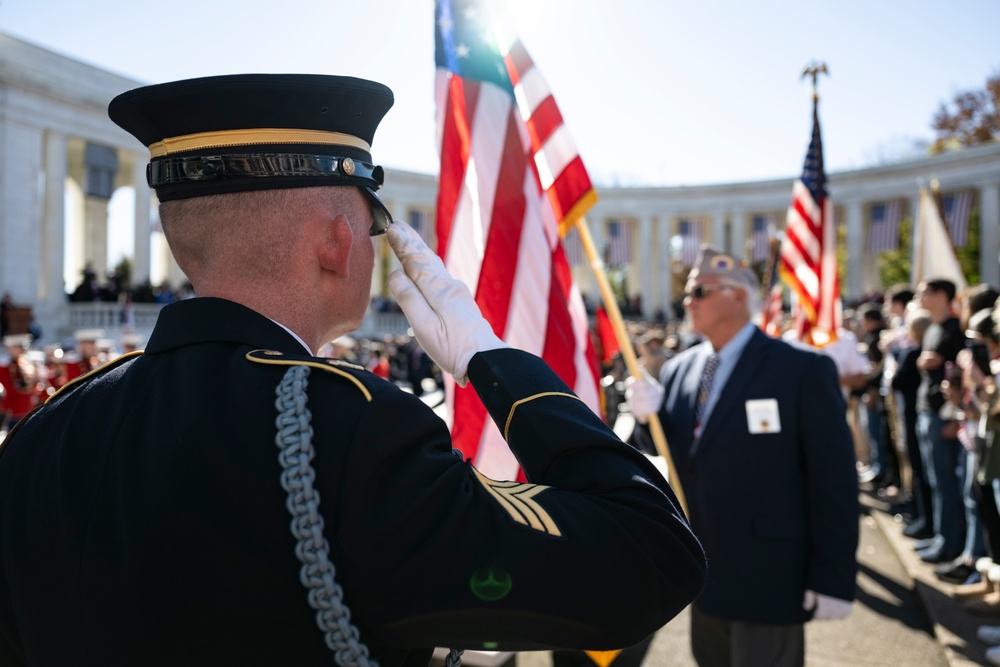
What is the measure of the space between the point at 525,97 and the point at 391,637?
3301mm

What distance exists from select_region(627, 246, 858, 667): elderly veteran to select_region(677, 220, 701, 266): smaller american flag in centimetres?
3619

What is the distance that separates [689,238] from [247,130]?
152 feet

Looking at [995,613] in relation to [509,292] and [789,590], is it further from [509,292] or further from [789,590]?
[509,292]

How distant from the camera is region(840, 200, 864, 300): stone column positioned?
141 ft

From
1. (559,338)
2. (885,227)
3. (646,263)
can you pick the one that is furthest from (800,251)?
(646,263)

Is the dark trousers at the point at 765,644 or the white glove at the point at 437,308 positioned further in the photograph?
the dark trousers at the point at 765,644

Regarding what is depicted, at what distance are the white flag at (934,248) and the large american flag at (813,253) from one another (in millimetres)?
4163

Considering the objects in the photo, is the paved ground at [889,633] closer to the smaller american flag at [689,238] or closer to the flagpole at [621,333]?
the flagpole at [621,333]

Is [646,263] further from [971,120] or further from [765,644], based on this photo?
[765,644]

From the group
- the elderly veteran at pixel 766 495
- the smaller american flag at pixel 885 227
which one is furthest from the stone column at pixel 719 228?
the elderly veteran at pixel 766 495

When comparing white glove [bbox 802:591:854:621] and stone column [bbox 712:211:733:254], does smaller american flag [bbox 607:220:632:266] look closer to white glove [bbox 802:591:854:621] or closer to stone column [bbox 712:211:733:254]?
stone column [bbox 712:211:733:254]

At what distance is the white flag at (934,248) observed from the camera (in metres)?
11.4

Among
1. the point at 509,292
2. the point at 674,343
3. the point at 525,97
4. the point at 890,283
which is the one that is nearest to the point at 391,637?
the point at 509,292

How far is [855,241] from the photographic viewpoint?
43375 millimetres
